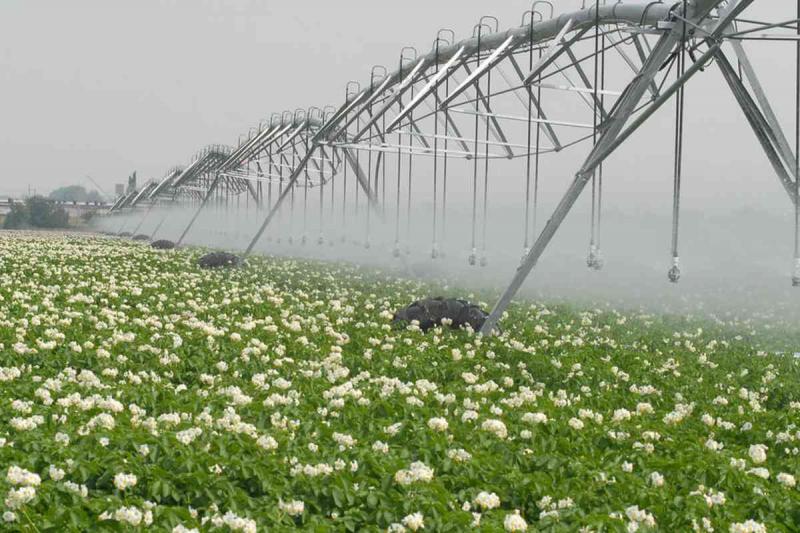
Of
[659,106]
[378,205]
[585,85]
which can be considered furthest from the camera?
[378,205]

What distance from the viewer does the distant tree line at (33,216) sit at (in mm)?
120625

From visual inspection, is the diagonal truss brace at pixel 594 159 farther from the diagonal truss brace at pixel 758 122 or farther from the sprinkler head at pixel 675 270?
the sprinkler head at pixel 675 270

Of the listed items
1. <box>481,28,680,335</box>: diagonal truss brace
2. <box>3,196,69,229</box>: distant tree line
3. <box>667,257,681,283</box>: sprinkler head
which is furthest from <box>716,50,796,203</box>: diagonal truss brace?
<box>3,196,69,229</box>: distant tree line

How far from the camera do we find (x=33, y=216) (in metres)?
121

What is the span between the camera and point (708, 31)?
580 inches

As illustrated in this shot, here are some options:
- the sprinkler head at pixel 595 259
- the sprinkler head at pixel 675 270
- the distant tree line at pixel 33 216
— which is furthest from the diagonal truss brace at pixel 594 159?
the distant tree line at pixel 33 216

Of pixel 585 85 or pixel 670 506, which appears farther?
pixel 585 85

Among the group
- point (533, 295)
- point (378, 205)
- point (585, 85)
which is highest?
point (585, 85)

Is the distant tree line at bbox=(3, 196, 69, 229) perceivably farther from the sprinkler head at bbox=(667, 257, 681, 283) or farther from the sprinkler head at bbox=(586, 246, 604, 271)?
the sprinkler head at bbox=(667, 257, 681, 283)

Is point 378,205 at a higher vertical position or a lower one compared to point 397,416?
higher

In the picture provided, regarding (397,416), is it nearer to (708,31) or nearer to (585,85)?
(708,31)

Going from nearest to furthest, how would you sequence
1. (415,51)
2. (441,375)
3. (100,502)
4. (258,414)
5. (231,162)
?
(100,502) → (258,414) → (441,375) → (415,51) → (231,162)

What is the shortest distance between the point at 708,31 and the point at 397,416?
9.35 m

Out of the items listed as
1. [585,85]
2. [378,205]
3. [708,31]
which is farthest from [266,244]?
[708,31]
